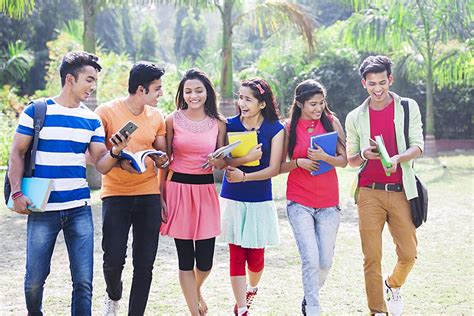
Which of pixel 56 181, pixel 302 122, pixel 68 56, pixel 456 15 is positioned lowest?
pixel 56 181

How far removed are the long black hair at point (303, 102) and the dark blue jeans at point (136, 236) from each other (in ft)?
3.62

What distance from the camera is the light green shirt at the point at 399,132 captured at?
458 centimetres

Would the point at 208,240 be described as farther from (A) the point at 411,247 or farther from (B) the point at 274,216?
(A) the point at 411,247

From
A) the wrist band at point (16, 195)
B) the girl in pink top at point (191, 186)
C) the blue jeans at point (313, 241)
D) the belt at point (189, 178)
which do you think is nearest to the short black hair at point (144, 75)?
the girl in pink top at point (191, 186)

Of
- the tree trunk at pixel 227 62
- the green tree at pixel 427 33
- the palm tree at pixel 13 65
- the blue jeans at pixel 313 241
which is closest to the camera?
the blue jeans at pixel 313 241

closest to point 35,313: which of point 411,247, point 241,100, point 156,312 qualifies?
point 156,312

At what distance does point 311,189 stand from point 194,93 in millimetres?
1043

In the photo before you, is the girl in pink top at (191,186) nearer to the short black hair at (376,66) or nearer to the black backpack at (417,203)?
the short black hair at (376,66)

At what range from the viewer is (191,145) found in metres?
4.48

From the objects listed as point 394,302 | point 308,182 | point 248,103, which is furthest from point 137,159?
point 394,302

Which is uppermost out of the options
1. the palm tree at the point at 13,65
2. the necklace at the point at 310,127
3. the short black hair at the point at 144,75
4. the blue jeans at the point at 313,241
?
the palm tree at the point at 13,65

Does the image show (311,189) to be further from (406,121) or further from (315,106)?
(406,121)

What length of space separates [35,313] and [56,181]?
811mm

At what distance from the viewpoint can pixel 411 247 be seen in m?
4.67
